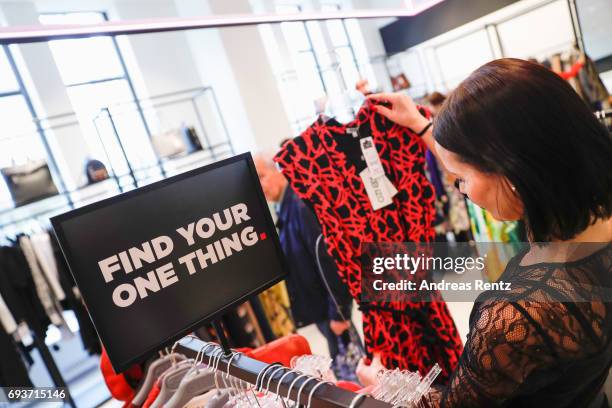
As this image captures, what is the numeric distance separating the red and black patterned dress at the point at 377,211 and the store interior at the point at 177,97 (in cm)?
16

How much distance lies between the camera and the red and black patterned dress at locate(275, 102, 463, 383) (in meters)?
1.59

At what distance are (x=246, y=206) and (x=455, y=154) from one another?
49 centimetres

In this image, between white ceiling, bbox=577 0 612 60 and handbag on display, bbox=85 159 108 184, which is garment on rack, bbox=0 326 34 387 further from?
white ceiling, bbox=577 0 612 60

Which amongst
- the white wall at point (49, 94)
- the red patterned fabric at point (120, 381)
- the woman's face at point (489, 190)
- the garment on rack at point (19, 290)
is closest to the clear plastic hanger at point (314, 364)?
the woman's face at point (489, 190)

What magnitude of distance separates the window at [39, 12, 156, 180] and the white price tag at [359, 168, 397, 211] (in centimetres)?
482

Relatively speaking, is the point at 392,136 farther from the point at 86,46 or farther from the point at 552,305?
Answer: the point at 86,46

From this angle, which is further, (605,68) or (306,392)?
(605,68)

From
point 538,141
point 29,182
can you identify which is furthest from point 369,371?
point 29,182

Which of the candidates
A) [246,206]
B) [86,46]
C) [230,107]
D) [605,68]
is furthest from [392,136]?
[86,46]

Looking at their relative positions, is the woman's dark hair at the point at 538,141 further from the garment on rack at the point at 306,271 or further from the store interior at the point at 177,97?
the garment on rack at the point at 306,271

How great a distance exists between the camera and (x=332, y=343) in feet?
8.57

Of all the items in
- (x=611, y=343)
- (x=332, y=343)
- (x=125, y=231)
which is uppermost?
(x=125, y=231)

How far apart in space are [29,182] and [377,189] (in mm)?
3286

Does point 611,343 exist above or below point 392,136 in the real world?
below
